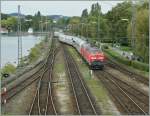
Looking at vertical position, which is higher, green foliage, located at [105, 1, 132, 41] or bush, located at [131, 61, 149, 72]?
green foliage, located at [105, 1, 132, 41]

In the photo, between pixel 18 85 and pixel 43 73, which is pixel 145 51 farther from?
pixel 18 85

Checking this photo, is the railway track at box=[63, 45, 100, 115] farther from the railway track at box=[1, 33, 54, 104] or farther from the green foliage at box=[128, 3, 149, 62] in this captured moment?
the green foliage at box=[128, 3, 149, 62]

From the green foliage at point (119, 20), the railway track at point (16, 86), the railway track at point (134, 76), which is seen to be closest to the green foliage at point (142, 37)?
the railway track at point (134, 76)

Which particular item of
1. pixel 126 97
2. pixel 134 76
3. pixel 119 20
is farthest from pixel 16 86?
pixel 119 20

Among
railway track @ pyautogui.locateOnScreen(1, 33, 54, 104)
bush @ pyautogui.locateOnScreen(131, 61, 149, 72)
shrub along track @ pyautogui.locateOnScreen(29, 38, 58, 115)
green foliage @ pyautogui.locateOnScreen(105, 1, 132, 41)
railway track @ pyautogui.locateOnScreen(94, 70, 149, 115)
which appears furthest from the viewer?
green foliage @ pyautogui.locateOnScreen(105, 1, 132, 41)

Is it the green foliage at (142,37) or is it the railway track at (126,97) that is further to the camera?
the green foliage at (142,37)

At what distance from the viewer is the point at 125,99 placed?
104 ft

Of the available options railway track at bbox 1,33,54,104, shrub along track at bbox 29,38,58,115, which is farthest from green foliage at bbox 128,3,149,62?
shrub along track at bbox 29,38,58,115

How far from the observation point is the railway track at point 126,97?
27.5 metres

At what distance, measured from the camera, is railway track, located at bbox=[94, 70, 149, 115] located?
27.5 meters

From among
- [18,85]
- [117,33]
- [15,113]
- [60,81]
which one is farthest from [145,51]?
[117,33]

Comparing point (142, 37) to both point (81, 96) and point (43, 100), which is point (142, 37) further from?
point (43, 100)

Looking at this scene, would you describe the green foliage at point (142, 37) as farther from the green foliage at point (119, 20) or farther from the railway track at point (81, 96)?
the green foliage at point (119, 20)

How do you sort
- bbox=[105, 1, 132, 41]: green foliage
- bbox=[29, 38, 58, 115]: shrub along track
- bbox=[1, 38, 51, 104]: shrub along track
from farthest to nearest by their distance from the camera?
bbox=[105, 1, 132, 41]: green foliage
bbox=[1, 38, 51, 104]: shrub along track
bbox=[29, 38, 58, 115]: shrub along track
